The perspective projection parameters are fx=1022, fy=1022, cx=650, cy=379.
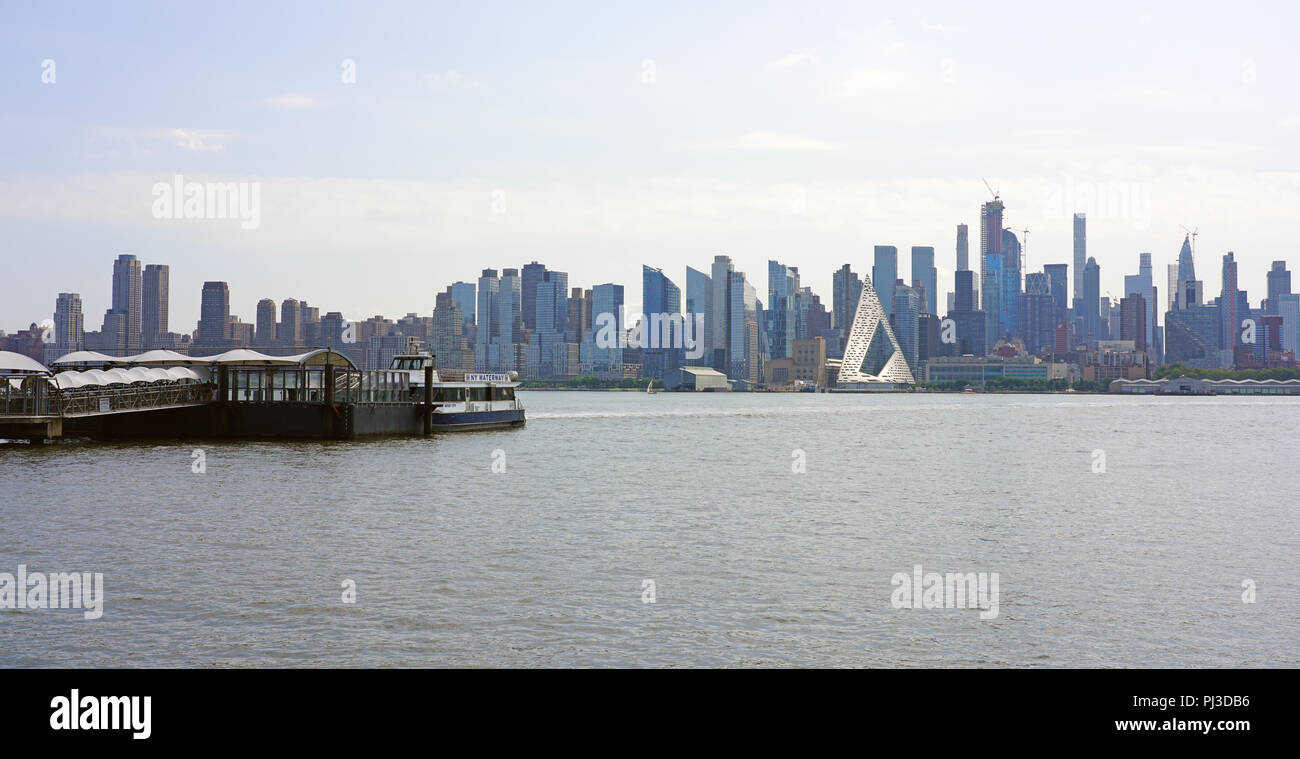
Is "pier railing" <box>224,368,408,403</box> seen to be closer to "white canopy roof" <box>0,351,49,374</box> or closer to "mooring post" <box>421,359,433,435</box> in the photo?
"mooring post" <box>421,359,433,435</box>

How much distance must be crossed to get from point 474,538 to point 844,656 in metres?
17.9

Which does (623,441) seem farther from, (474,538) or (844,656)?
(844,656)

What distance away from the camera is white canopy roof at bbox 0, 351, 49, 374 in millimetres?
72438

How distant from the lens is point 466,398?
106 meters

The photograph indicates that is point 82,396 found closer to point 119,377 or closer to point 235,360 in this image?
point 119,377

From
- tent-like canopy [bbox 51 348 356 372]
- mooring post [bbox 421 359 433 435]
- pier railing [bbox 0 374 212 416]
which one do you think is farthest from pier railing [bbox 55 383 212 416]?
mooring post [bbox 421 359 433 435]

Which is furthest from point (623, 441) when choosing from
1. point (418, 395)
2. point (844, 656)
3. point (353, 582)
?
point (844, 656)

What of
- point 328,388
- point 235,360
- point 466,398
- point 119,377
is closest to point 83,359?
point 119,377

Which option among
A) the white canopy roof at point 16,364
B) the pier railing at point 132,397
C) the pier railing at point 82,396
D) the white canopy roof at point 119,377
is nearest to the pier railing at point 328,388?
the pier railing at point 132,397

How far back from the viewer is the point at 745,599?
80.7 feet

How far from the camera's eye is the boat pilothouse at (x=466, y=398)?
317 feet

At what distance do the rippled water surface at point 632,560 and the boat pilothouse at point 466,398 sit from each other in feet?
96.4
